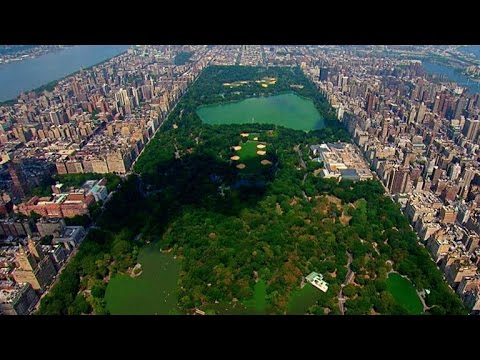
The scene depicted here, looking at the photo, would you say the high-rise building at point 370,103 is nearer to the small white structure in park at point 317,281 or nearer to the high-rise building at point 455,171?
the high-rise building at point 455,171

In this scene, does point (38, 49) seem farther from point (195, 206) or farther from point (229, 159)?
point (195, 206)

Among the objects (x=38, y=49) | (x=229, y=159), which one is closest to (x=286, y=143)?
(x=229, y=159)

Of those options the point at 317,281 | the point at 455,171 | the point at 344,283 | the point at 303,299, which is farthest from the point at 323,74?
the point at 303,299

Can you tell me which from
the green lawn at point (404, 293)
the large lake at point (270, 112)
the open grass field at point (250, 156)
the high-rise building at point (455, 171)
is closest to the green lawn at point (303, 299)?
the green lawn at point (404, 293)

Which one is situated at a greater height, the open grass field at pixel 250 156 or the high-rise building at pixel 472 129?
the high-rise building at pixel 472 129

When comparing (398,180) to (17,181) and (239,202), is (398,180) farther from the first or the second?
(17,181)
